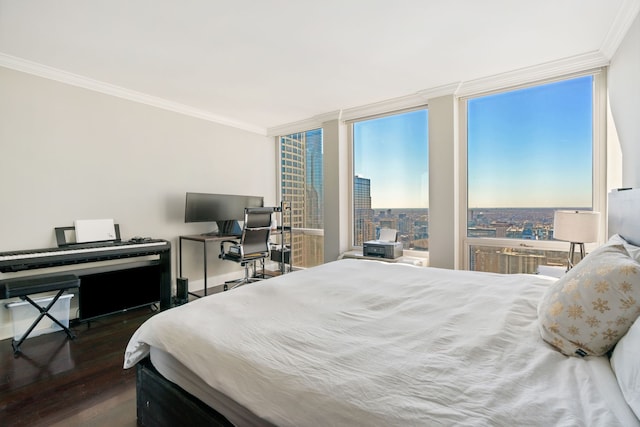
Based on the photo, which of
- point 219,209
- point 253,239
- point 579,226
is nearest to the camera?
point 579,226

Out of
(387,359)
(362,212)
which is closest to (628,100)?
(387,359)

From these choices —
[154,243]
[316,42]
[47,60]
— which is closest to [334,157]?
A: [316,42]

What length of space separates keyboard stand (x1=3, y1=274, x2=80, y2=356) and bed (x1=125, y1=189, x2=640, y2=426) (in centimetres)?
165

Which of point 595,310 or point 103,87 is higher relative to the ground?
point 103,87

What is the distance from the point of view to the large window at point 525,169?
9.66ft

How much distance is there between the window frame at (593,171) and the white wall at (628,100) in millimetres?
235

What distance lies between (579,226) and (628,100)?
0.98m

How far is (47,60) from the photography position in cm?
273

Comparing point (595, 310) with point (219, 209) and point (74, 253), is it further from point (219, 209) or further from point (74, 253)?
point (219, 209)

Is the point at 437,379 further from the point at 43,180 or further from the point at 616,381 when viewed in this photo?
the point at 43,180

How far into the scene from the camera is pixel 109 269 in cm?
314

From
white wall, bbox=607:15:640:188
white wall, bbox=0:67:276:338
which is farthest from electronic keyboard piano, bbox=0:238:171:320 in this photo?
white wall, bbox=607:15:640:188

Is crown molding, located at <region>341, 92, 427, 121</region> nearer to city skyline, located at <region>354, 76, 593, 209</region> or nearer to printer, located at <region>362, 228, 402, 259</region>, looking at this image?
city skyline, located at <region>354, 76, 593, 209</region>

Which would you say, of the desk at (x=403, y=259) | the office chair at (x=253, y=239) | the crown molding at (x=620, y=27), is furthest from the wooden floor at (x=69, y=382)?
the crown molding at (x=620, y=27)
